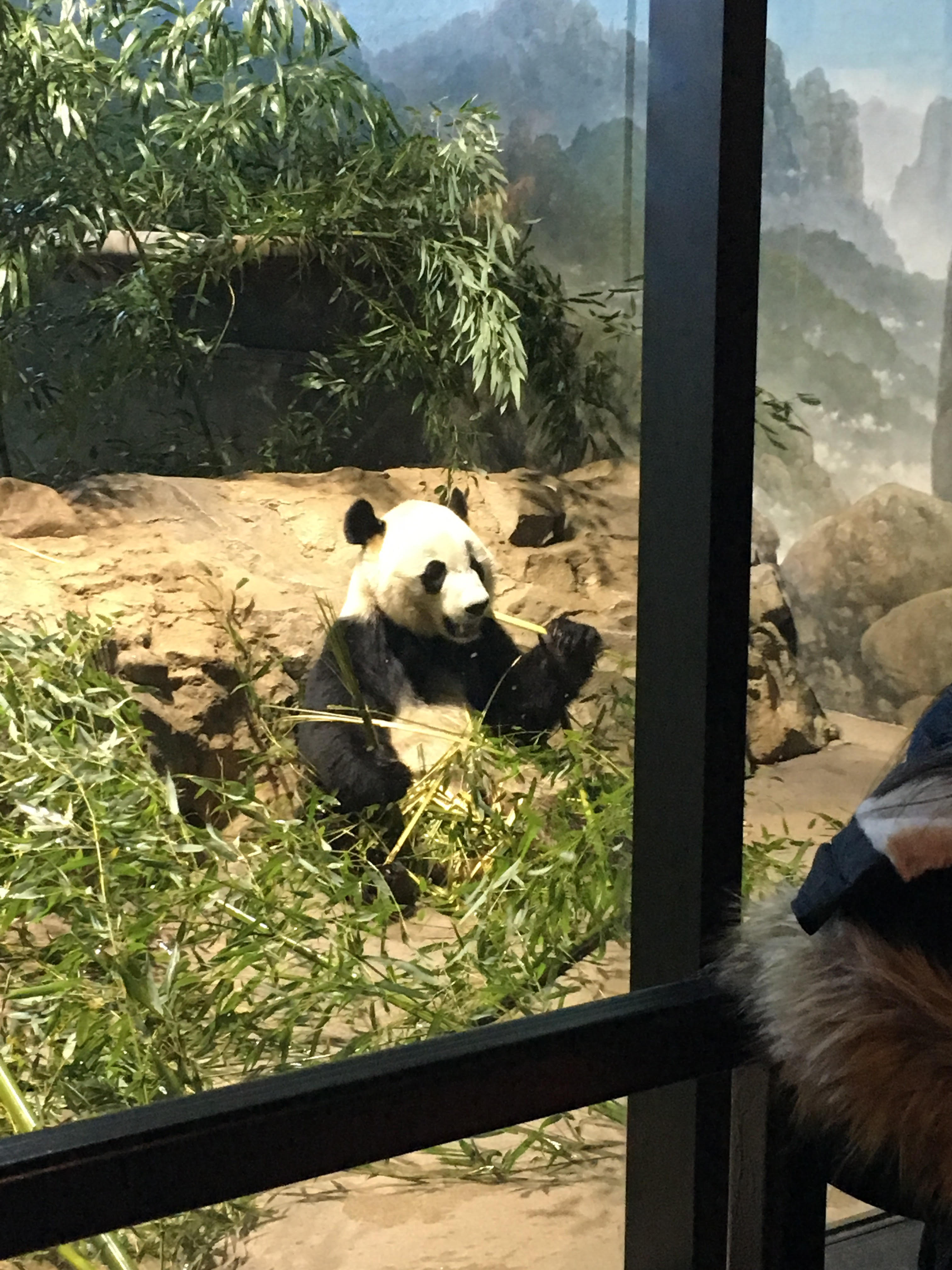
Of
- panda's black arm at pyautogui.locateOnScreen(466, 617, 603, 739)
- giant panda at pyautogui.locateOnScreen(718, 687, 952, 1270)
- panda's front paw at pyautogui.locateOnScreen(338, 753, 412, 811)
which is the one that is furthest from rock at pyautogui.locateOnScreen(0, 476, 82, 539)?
giant panda at pyautogui.locateOnScreen(718, 687, 952, 1270)

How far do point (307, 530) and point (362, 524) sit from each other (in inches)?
3.4

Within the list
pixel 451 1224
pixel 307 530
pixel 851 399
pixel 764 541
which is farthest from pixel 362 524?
pixel 451 1224

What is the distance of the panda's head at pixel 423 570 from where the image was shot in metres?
1.64

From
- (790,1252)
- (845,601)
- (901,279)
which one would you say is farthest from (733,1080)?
(901,279)

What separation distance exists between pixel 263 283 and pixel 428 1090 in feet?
3.69

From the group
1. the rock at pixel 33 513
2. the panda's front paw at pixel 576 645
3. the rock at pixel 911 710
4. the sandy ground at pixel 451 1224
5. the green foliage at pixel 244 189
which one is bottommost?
the sandy ground at pixel 451 1224

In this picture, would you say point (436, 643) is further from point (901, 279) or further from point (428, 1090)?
point (428, 1090)

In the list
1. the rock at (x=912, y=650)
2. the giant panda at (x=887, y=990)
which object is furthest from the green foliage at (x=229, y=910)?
the giant panda at (x=887, y=990)

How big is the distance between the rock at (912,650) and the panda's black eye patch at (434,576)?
65cm

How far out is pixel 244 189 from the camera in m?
1.44

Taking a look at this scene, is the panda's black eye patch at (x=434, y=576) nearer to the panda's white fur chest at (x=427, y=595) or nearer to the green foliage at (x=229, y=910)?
the panda's white fur chest at (x=427, y=595)

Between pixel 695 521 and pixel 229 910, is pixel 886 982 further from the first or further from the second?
pixel 229 910

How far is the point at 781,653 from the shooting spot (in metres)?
1.53

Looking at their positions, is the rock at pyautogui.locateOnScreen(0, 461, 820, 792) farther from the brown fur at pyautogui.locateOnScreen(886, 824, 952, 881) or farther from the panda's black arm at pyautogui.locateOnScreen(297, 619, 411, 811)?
the brown fur at pyautogui.locateOnScreen(886, 824, 952, 881)
